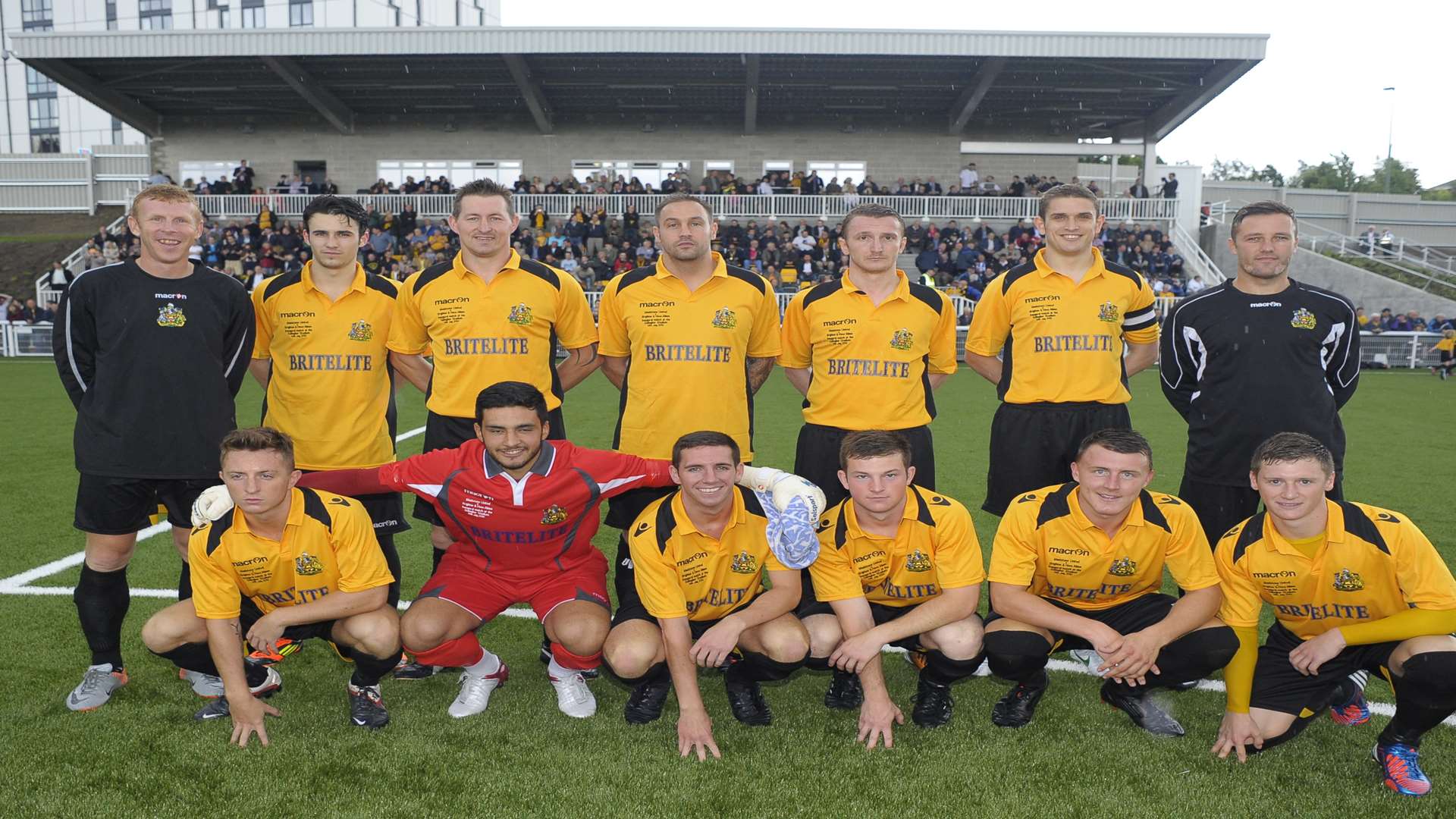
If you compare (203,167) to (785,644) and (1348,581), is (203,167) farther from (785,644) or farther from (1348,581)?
(1348,581)

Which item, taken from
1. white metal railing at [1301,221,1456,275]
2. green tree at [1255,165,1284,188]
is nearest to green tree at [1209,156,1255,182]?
green tree at [1255,165,1284,188]

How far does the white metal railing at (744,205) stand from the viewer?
81.7 feet

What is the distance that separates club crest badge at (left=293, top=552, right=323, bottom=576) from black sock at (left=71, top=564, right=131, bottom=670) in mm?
798

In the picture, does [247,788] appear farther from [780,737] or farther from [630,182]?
[630,182]

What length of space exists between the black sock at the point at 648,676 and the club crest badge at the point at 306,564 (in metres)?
1.07

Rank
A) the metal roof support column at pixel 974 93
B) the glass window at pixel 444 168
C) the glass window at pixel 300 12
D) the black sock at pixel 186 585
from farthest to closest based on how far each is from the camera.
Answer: the glass window at pixel 300 12 → the glass window at pixel 444 168 → the metal roof support column at pixel 974 93 → the black sock at pixel 186 585

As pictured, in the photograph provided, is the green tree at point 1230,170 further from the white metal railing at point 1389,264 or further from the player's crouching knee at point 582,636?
the player's crouching knee at point 582,636

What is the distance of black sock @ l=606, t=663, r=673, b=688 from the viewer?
3.30 meters

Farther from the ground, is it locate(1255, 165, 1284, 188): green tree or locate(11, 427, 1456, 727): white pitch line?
locate(1255, 165, 1284, 188): green tree

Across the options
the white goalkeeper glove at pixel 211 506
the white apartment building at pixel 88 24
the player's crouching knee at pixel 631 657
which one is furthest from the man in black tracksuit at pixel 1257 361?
the white apartment building at pixel 88 24

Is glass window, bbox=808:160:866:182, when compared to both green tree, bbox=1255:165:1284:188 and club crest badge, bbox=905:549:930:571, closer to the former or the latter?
club crest badge, bbox=905:549:930:571

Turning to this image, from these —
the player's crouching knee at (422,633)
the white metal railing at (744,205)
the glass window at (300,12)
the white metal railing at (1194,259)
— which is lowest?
the player's crouching knee at (422,633)

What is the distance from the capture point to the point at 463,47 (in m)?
22.9

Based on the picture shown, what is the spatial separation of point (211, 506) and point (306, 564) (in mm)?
363
